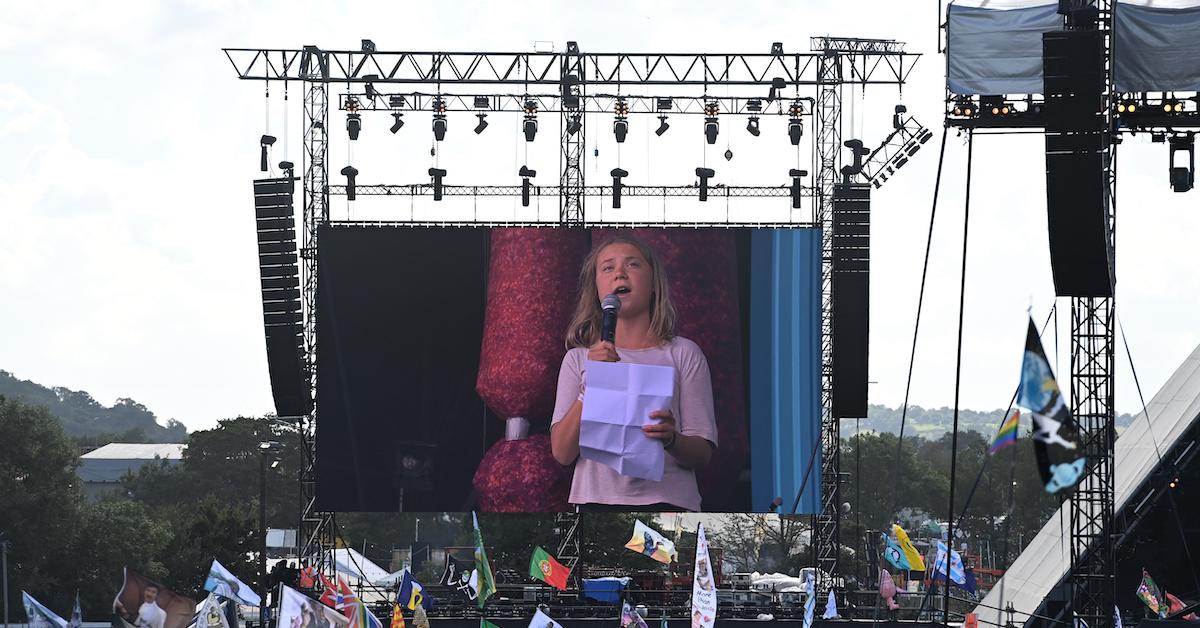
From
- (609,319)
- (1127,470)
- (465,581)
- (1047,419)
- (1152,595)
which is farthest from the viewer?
(465,581)

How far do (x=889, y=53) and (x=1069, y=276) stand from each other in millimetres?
20059

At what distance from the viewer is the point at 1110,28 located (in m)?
23.8

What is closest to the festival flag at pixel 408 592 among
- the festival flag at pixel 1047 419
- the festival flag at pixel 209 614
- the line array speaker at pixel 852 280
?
the festival flag at pixel 209 614

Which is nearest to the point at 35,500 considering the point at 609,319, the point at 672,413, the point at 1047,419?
the point at 609,319

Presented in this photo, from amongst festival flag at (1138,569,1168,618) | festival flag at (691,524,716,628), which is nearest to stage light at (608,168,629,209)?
festival flag at (1138,569,1168,618)

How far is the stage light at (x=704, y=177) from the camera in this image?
43.8 m

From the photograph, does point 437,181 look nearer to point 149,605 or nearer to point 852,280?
point 852,280

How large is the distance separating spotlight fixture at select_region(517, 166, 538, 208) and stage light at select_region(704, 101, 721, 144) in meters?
4.49

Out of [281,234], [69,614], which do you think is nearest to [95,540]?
[69,614]

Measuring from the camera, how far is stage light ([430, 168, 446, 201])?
144 feet

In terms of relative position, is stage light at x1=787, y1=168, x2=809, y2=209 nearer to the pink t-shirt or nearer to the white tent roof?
the pink t-shirt

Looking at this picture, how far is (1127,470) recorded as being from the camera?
131 feet

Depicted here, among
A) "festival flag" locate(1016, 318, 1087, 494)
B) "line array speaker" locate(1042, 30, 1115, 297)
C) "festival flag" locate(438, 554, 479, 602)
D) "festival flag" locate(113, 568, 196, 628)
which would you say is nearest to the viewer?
"festival flag" locate(1016, 318, 1087, 494)

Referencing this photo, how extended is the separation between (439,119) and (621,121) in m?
4.56
